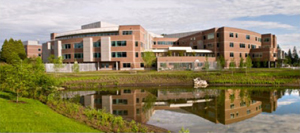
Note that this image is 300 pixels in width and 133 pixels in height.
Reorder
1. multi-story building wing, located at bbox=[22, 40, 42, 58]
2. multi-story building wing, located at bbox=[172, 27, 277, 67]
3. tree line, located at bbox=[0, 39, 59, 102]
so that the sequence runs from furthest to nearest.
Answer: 1. multi-story building wing, located at bbox=[22, 40, 42, 58]
2. multi-story building wing, located at bbox=[172, 27, 277, 67]
3. tree line, located at bbox=[0, 39, 59, 102]

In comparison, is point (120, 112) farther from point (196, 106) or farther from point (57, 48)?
point (57, 48)

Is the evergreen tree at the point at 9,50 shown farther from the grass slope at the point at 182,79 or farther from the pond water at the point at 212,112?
the pond water at the point at 212,112

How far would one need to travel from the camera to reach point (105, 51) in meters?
66.4

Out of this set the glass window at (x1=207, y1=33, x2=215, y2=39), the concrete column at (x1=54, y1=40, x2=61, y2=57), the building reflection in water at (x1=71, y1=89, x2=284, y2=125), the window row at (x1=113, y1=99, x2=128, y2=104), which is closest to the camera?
the building reflection in water at (x1=71, y1=89, x2=284, y2=125)

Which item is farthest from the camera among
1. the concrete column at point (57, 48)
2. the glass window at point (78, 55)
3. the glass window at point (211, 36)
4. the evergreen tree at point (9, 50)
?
the evergreen tree at point (9, 50)

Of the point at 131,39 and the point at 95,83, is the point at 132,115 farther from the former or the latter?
the point at 131,39

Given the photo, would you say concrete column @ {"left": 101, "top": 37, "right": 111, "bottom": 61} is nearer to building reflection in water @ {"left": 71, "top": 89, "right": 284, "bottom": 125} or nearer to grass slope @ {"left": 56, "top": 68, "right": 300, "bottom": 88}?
grass slope @ {"left": 56, "top": 68, "right": 300, "bottom": 88}

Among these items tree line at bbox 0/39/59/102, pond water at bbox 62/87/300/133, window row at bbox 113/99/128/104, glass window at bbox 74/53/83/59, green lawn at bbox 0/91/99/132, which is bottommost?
pond water at bbox 62/87/300/133

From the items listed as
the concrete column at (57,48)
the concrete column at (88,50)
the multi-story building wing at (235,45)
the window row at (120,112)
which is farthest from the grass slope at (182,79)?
the concrete column at (57,48)

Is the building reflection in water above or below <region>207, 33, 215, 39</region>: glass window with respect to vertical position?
below

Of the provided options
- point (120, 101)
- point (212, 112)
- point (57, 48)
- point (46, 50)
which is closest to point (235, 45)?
point (120, 101)

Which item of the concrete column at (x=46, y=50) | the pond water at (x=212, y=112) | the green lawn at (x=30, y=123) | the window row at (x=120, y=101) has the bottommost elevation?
the pond water at (x=212, y=112)

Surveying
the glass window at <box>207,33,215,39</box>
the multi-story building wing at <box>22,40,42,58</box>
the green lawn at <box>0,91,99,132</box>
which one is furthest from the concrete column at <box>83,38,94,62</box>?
the green lawn at <box>0,91,99,132</box>

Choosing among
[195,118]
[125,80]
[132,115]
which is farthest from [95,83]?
[195,118]
